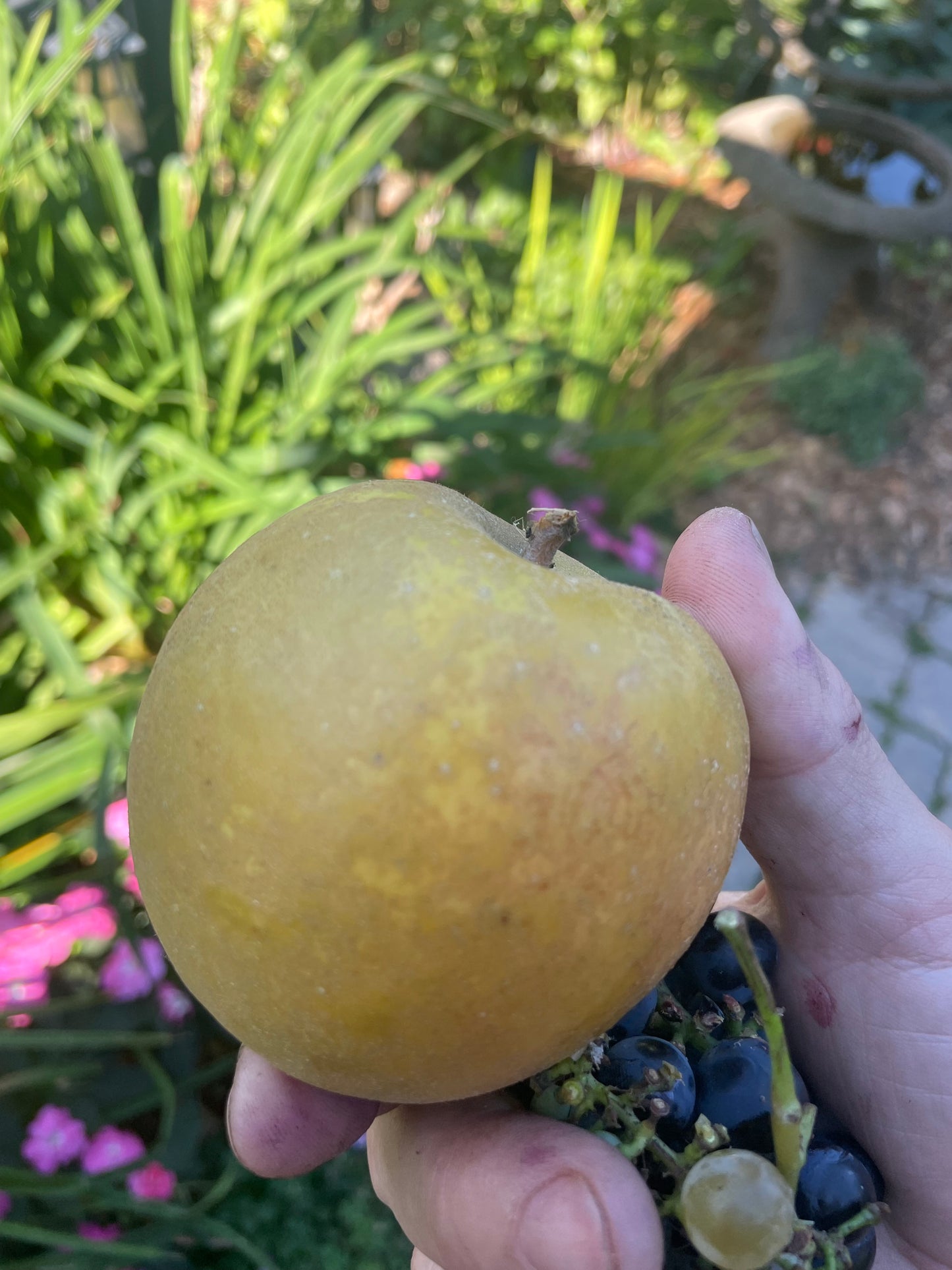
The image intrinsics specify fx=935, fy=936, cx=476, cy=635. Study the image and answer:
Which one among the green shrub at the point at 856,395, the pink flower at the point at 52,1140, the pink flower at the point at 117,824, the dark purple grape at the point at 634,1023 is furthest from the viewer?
the green shrub at the point at 856,395

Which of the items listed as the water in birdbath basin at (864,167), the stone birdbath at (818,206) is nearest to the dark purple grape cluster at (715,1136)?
the stone birdbath at (818,206)

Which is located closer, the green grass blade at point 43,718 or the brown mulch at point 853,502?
→ the green grass blade at point 43,718

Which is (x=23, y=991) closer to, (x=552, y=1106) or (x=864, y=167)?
(x=552, y=1106)

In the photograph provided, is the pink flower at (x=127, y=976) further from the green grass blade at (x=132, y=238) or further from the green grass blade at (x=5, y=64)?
the green grass blade at (x=5, y=64)

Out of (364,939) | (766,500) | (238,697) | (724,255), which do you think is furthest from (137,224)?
(724,255)

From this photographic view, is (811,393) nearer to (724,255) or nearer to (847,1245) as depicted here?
(724,255)

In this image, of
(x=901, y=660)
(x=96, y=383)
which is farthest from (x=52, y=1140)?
(x=901, y=660)
